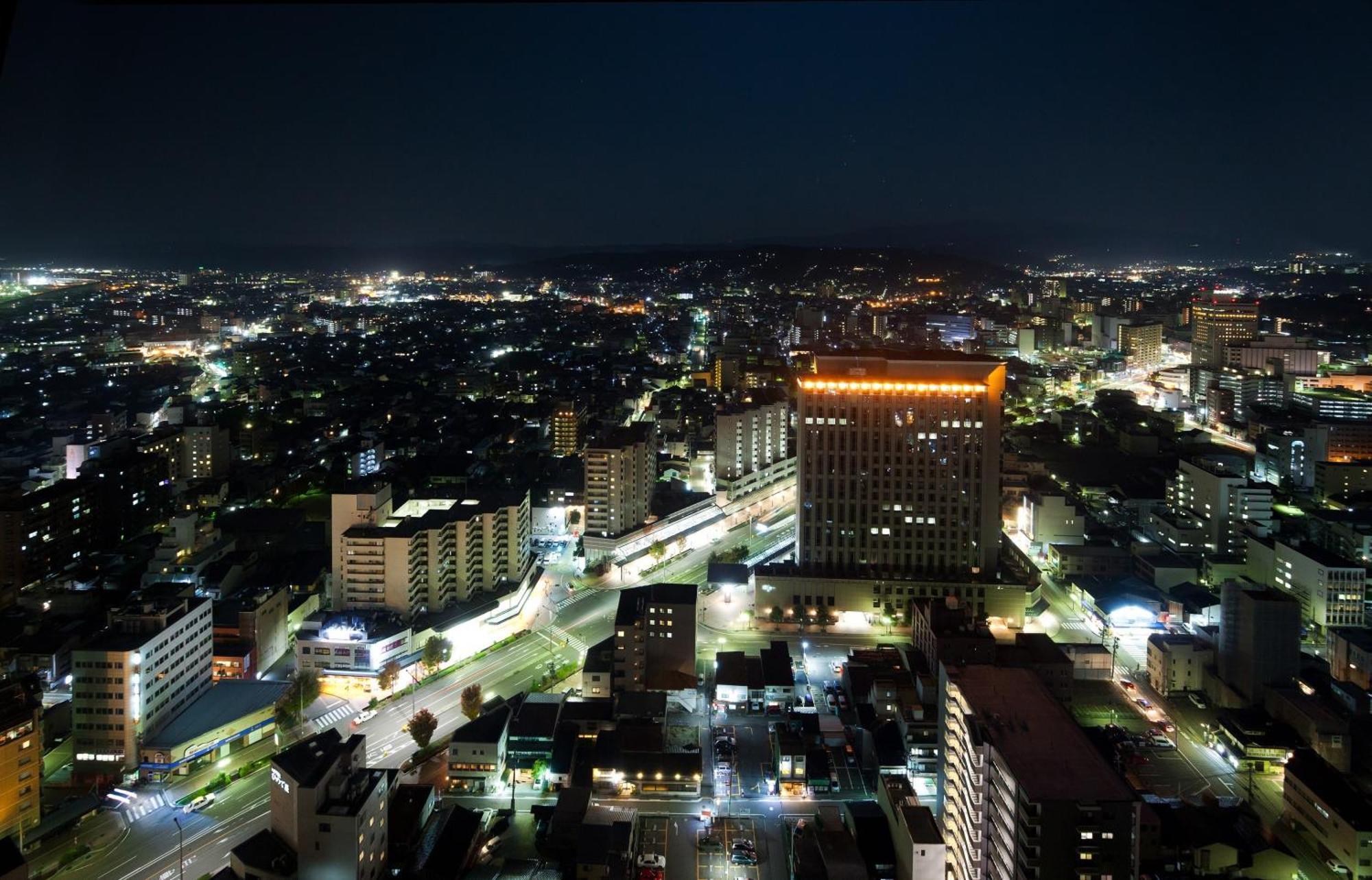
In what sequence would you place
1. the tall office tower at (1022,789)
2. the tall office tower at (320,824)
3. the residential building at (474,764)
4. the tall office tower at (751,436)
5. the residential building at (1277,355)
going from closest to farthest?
the tall office tower at (1022,789) → the tall office tower at (320,824) → the residential building at (474,764) → the tall office tower at (751,436) → the residential building at (1277,355)

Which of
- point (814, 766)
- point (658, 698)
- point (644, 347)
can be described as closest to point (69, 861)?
point (658, 698)

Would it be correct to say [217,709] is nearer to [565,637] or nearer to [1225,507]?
[565,637]

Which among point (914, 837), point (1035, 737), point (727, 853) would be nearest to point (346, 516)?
point (727, 853)

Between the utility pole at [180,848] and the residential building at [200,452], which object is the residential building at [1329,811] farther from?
the residential building at [200,452]

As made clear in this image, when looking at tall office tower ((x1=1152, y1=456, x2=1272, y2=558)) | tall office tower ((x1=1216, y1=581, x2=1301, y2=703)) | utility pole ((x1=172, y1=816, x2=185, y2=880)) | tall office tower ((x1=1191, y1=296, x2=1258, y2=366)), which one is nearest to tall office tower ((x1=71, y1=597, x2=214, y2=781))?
utility pole ((x1=172, y1=816, x2=185, y2=880))

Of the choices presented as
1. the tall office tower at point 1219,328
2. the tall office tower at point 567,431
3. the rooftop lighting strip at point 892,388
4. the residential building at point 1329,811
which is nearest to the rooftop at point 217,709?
the rooftop lighting strip at point 892,388

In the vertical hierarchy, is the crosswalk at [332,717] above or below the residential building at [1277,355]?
below

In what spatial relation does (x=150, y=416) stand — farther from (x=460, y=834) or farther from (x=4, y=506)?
(x=460, y=834)
